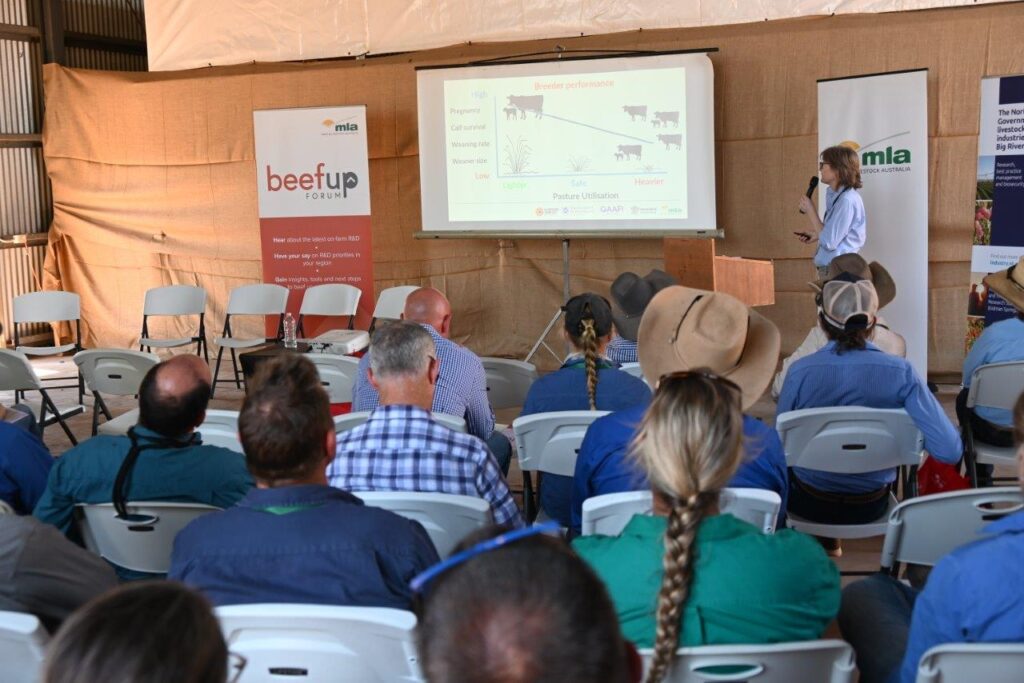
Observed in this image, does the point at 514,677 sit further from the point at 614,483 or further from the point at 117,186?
the point at 117,186

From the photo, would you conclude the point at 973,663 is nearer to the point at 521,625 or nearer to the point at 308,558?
the point at 521,625

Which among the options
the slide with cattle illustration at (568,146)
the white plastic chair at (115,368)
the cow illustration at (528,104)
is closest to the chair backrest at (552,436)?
the white plastic chair at (115,368)

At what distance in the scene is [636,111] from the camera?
777 centimetres

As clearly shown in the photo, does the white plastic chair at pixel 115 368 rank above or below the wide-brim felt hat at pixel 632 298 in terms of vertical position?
below

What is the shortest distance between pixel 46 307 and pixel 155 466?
243 inches

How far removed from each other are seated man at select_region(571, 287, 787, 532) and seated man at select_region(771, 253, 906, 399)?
0.83 m

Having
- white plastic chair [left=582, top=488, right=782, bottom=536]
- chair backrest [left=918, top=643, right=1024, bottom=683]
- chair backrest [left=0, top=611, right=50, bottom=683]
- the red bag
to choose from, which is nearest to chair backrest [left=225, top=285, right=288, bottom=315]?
the red bag

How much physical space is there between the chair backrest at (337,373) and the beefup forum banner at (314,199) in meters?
3.87

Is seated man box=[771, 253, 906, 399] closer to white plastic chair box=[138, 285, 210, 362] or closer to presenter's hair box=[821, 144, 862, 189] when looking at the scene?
presenter's hair box=[821, 144, 862, 189]

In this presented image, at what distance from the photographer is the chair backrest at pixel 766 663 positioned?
172 centimetres

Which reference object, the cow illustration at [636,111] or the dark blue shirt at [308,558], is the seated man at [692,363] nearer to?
the dark blue shirt at [308,558]

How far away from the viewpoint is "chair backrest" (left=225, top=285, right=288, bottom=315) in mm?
8719

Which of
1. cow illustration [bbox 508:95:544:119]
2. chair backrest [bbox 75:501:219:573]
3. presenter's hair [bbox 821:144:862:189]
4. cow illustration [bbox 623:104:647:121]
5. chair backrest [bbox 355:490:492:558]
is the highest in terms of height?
cow illustration [bbox 508:95:544:119]

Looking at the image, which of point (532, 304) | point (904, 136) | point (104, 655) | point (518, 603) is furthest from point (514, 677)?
point (532, 304)
